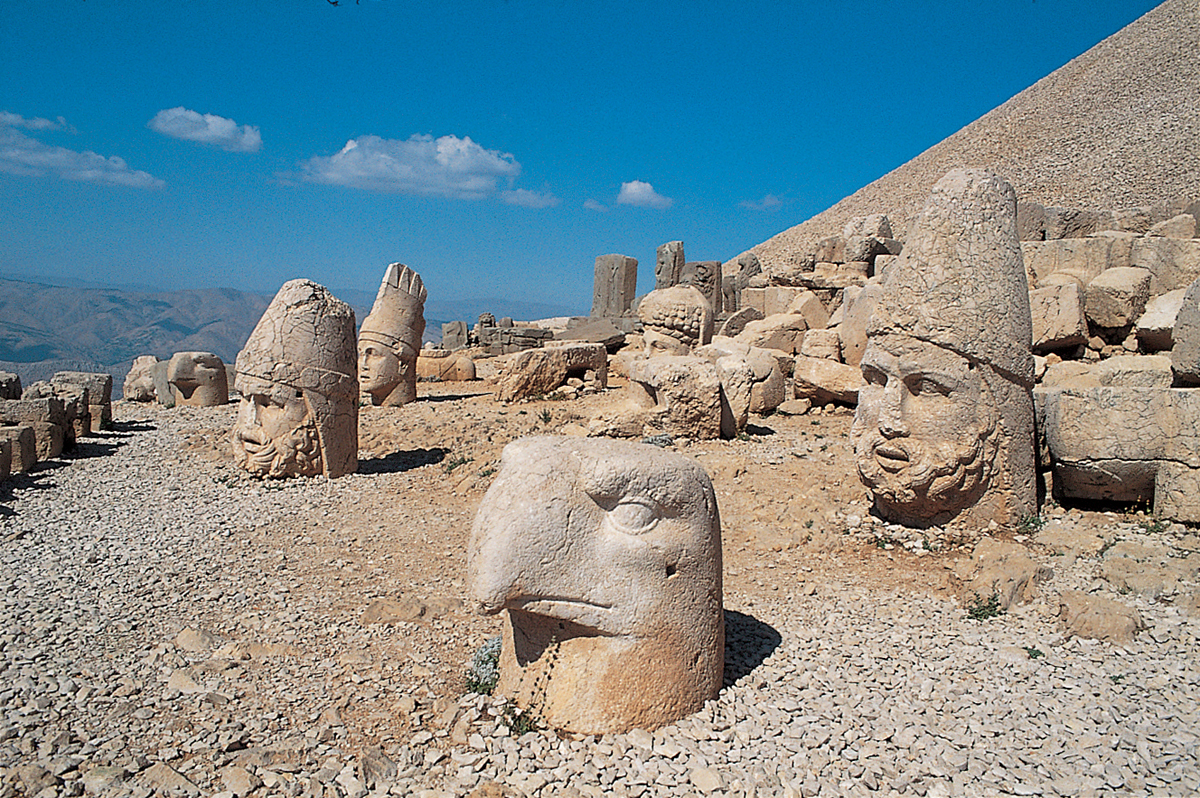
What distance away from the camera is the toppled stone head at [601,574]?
9.62 feet

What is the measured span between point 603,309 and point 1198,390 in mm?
16434

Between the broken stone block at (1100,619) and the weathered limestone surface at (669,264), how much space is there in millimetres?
15403

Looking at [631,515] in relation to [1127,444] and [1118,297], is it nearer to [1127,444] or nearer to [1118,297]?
[1127,444]

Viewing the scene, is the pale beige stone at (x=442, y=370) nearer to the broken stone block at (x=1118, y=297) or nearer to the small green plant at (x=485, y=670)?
the broken stone block at (x=1118, y=297)

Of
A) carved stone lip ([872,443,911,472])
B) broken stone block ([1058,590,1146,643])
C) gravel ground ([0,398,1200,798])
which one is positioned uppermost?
carved stone lip ([872,443,911,472])

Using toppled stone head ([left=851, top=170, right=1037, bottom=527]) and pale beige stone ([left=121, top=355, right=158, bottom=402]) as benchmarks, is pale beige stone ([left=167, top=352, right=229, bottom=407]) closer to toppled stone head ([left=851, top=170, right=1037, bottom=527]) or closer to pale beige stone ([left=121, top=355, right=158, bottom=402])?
pale beige stone ([left=121, top=355, right=158, bottom=402])

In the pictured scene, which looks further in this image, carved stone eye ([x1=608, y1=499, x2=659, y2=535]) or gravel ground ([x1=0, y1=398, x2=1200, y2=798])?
carved stone eye ([x1=608, y1=499, x2=659, y2=535])

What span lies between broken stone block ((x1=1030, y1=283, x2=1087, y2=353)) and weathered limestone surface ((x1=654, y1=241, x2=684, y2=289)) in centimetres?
1058

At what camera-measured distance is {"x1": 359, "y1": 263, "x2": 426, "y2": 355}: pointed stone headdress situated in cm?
1180

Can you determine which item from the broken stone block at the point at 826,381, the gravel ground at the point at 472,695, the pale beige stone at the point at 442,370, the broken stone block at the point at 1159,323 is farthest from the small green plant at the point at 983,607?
the pale beige stone at the point at 442,370

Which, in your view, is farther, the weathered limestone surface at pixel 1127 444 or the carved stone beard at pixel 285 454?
the carved stone beard at pixel 285 454

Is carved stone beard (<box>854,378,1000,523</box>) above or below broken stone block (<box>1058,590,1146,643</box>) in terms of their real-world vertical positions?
above

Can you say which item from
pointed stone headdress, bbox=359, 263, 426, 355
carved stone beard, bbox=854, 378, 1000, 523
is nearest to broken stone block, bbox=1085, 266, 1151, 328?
carved stone beard, bbox=854, 378, 1000, 523

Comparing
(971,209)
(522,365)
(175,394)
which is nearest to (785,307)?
(522,365)
